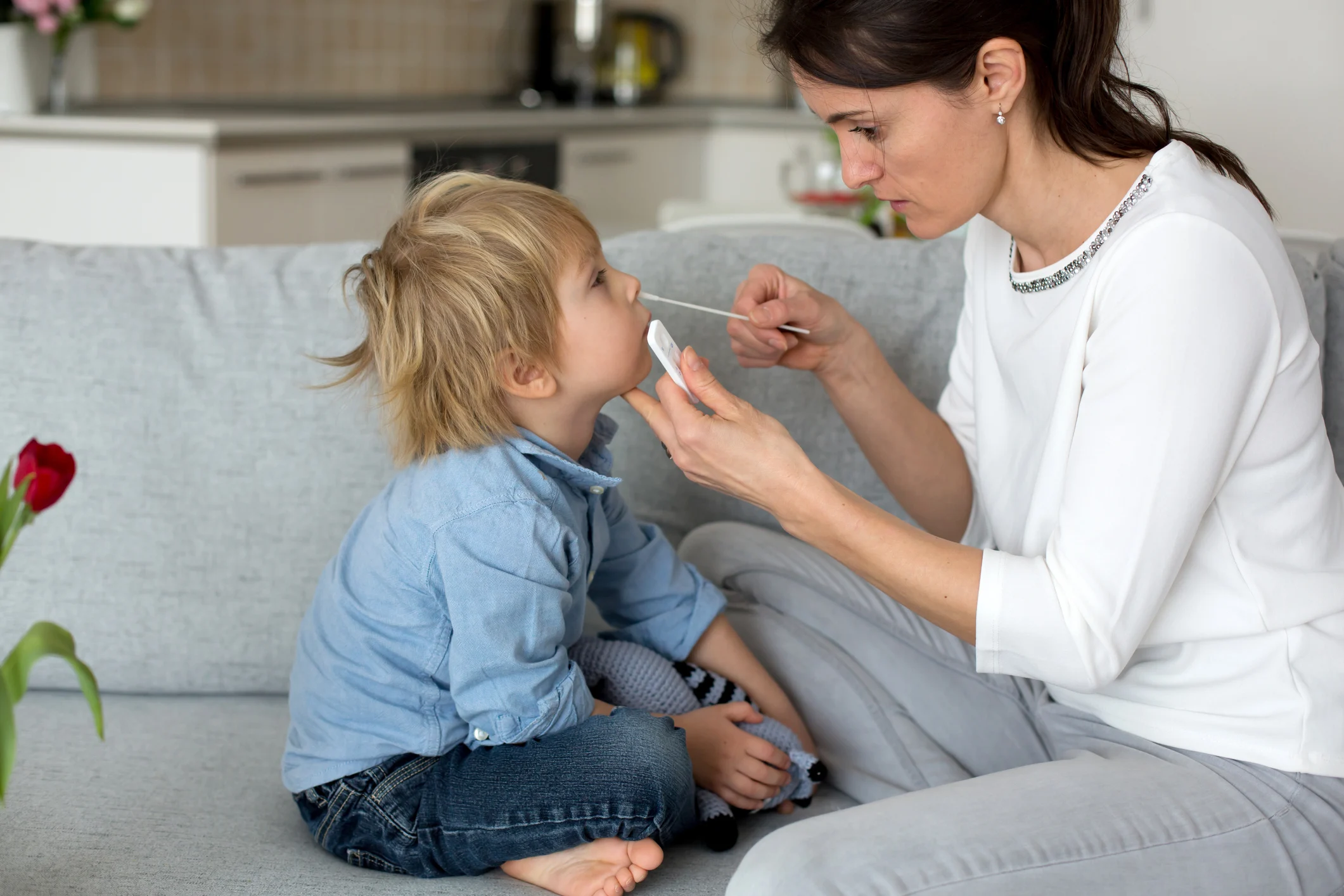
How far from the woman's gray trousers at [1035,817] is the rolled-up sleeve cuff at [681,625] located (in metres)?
0.17

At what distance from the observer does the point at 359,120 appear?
3311mm

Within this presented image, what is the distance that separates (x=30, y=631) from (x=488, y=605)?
0.48 meters

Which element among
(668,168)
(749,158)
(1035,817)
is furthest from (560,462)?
(749,158)

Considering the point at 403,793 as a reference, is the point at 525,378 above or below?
above

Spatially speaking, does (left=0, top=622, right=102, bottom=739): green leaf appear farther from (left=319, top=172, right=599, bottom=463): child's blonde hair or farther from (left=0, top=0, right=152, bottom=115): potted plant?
(left=0, top=0, right=152, bottom=115): potted plant

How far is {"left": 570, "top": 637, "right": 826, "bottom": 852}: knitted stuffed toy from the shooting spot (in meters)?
1.30

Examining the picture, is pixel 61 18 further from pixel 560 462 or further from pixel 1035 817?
pixel 1035 817

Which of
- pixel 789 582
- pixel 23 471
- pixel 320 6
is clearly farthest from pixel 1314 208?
pixel 320 6

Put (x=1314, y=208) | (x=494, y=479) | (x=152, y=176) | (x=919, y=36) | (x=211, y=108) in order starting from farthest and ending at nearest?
(x=211, y=108) < (x=152, y=176) < (x=1314, y=208) < (x=494, y=479) < (x=919, y=36)

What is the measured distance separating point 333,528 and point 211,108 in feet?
7.67

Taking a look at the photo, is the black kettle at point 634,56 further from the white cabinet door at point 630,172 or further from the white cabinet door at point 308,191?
the white cabinet door at point 308,191

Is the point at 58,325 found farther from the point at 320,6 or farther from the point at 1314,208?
the point at 320,6

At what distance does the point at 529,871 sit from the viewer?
114 cm

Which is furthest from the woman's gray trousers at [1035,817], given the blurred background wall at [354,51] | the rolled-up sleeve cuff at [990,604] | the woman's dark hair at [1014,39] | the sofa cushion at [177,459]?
the blurred background wall at [354,51]
